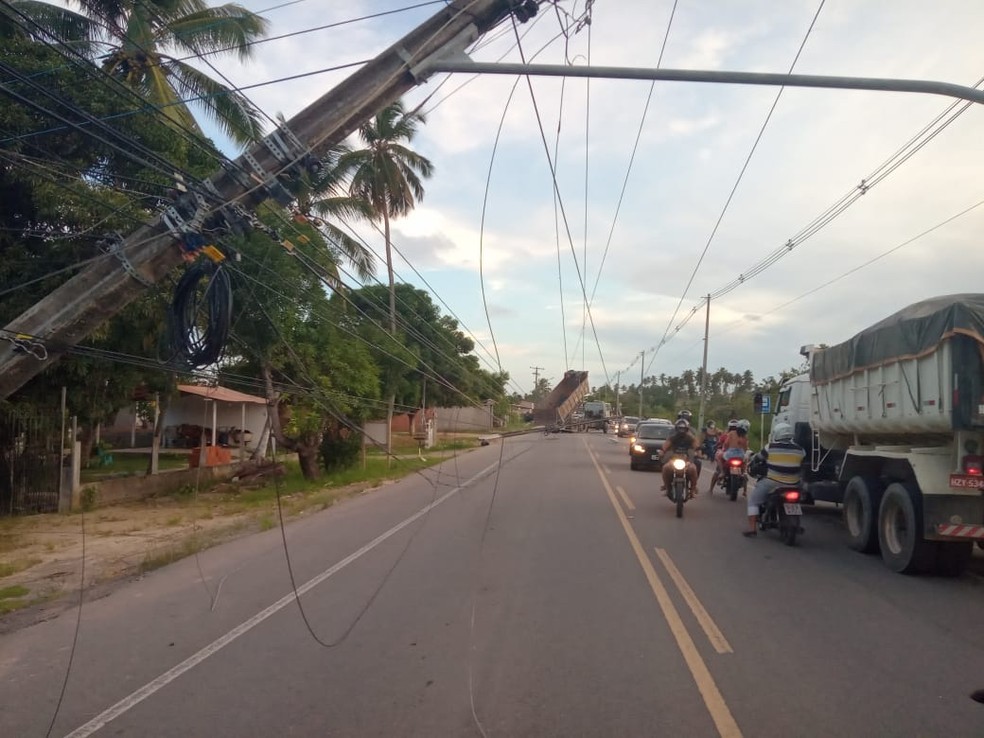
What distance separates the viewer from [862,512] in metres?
11.3

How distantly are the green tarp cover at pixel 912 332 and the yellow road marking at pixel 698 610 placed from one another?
3.78m

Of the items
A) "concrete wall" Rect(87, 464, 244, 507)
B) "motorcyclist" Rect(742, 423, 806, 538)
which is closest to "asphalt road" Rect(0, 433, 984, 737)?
"motorcyclist" Rect(742, 423, 806, 538)

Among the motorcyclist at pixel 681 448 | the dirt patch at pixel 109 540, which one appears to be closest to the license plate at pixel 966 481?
the motorcyclist at pixel 681 448

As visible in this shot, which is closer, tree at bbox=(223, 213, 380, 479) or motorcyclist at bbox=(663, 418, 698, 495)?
motorcyclist at bbox=(663, 418, 698, 495)

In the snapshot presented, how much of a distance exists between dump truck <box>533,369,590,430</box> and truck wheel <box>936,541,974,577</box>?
516 centimetres

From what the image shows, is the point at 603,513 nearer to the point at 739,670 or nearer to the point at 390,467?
the point at 739,670

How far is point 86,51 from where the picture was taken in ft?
53.7

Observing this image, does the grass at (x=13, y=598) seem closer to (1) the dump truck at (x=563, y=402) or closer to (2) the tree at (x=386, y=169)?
(1) the dump truck at (x=563, y=402)

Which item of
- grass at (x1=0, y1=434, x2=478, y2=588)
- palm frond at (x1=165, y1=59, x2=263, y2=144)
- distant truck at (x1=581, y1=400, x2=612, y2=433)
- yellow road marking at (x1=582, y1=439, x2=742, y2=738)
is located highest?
palm frond at (x1=165, y1=59, x2=263, y2=144)

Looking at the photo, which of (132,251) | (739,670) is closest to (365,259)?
(132,251)

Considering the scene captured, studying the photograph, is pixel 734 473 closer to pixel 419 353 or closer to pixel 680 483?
pixel 680 483

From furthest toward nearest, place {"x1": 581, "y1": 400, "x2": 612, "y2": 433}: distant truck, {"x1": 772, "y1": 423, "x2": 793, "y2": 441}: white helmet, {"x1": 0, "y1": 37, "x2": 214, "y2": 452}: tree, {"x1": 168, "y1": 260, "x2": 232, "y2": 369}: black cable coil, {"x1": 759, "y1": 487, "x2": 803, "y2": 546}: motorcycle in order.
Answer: {"x1": 772, "y1": 423, "x2": 793, "y2": 441}: white helmet < {"x1": 0, "y1": 37, "x2": 214, "y2": 452}: tree < {"x1": 581, "y1": 400, "x2": 612, "y2": 433}: distant truck < {"x1": 759, "y1": 487, "x2": 803, "y2": 546}: motorcycle < {"x1": 168, "y1": 260, "x2": 232, "y2": 369}: black cable coil

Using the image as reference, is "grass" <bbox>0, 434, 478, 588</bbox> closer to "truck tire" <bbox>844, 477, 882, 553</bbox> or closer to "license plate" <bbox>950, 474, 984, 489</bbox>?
"truck tire" <bbox>844, 477, 882, 553</bbox>

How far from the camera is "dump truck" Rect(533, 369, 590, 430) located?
1314cm
